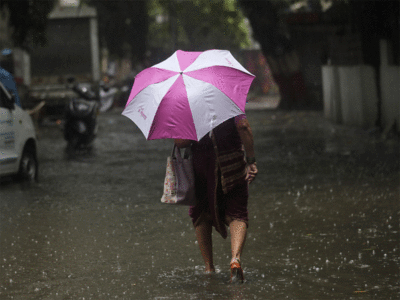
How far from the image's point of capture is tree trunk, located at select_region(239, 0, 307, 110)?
93.7ft

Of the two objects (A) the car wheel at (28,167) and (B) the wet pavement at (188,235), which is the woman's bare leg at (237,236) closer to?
(B) the wet pavement at (188,235)

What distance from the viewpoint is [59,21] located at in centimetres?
2538

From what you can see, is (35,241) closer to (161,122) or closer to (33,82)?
(161,122)

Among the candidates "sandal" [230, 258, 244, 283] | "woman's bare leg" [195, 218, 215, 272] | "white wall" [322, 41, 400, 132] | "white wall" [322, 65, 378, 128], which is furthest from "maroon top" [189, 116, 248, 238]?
"white wall" [322, 65, 378, 128]

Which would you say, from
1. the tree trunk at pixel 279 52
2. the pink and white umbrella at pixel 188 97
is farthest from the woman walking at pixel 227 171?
the tree trunk at pixel 279 52

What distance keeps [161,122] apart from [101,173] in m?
7.06

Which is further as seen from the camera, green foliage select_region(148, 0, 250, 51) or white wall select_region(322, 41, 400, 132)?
green foliage select_region(148, 0, 250, 51)

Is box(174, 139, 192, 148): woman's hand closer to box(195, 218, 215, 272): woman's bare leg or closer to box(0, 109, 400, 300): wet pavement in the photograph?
box(195, 218, 215, 272): woman's bare leg

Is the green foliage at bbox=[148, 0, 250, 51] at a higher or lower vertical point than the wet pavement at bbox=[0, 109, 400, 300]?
lower

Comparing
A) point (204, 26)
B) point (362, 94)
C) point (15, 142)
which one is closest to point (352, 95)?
point (362, 94)

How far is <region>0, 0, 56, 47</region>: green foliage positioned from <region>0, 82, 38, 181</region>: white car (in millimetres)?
4187

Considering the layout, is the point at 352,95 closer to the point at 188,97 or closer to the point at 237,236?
the point at 237,236

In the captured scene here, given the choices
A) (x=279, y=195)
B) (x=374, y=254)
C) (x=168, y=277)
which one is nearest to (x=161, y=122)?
(x=168, y=277)

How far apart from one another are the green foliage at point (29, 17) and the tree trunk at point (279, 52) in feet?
44.1
